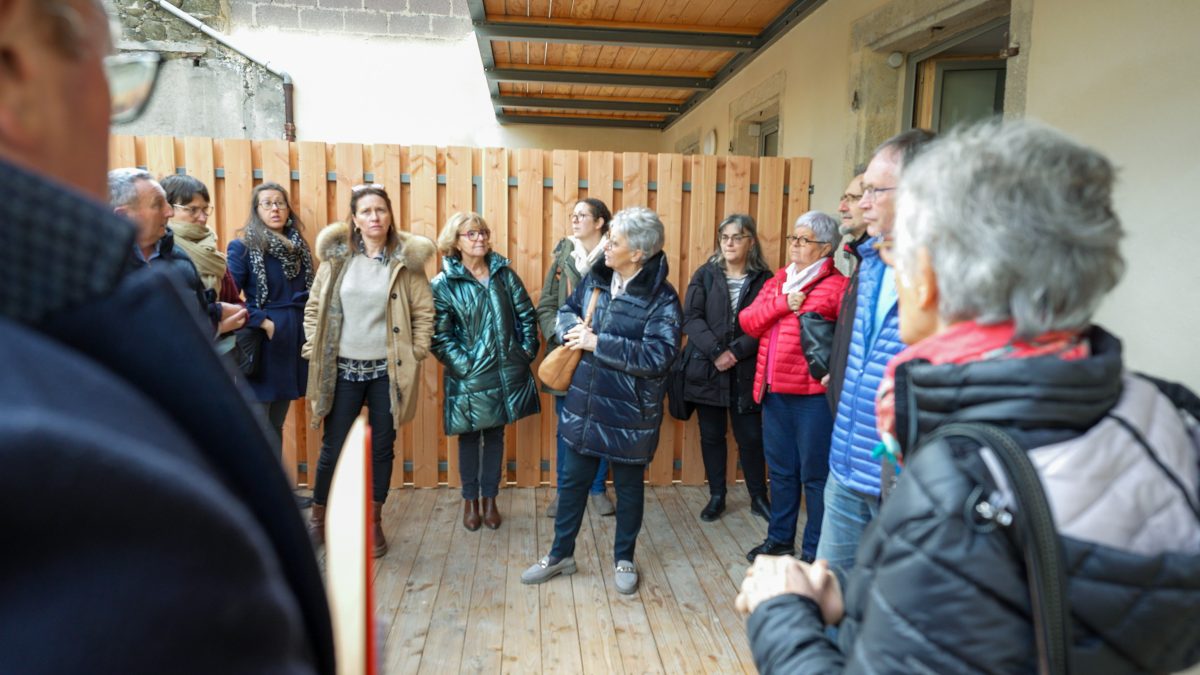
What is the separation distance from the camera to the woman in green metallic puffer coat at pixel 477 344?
3.95m

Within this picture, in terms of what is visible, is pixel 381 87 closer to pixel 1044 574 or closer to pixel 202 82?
pixel 202 82

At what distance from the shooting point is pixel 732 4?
5.06 m

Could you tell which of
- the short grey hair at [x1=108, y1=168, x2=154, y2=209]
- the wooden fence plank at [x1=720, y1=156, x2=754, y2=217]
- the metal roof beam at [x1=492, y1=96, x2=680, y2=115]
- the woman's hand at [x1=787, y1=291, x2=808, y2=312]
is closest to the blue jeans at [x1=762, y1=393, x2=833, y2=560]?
the woman's hand at [x1=787, y1=291, x2=808, y2=312]

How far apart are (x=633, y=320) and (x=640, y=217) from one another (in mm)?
496

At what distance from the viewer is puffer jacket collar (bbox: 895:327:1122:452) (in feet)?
3.05

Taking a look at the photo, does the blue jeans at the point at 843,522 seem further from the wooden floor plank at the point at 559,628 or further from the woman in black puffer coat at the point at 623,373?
the wooden floor plank at the point at 559,628

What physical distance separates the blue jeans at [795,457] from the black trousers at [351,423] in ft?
6.78

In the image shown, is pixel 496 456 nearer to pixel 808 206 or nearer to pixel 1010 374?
pixel 808 206

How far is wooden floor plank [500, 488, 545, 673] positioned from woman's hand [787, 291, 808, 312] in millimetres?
1880

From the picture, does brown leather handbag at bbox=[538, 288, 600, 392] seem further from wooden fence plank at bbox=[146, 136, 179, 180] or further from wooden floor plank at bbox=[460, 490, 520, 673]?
wooden fence plank at bbox=[146, 136, 179, 180]

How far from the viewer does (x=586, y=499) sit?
346 centimetres

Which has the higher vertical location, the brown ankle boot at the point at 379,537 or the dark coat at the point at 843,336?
the dark coat at the point at 843,336

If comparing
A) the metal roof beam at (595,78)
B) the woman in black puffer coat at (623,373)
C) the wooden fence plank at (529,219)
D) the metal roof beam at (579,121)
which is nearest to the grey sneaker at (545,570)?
the woman in black puffer coat at (623,373)

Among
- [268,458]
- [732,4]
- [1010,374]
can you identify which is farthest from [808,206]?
[268,458]
